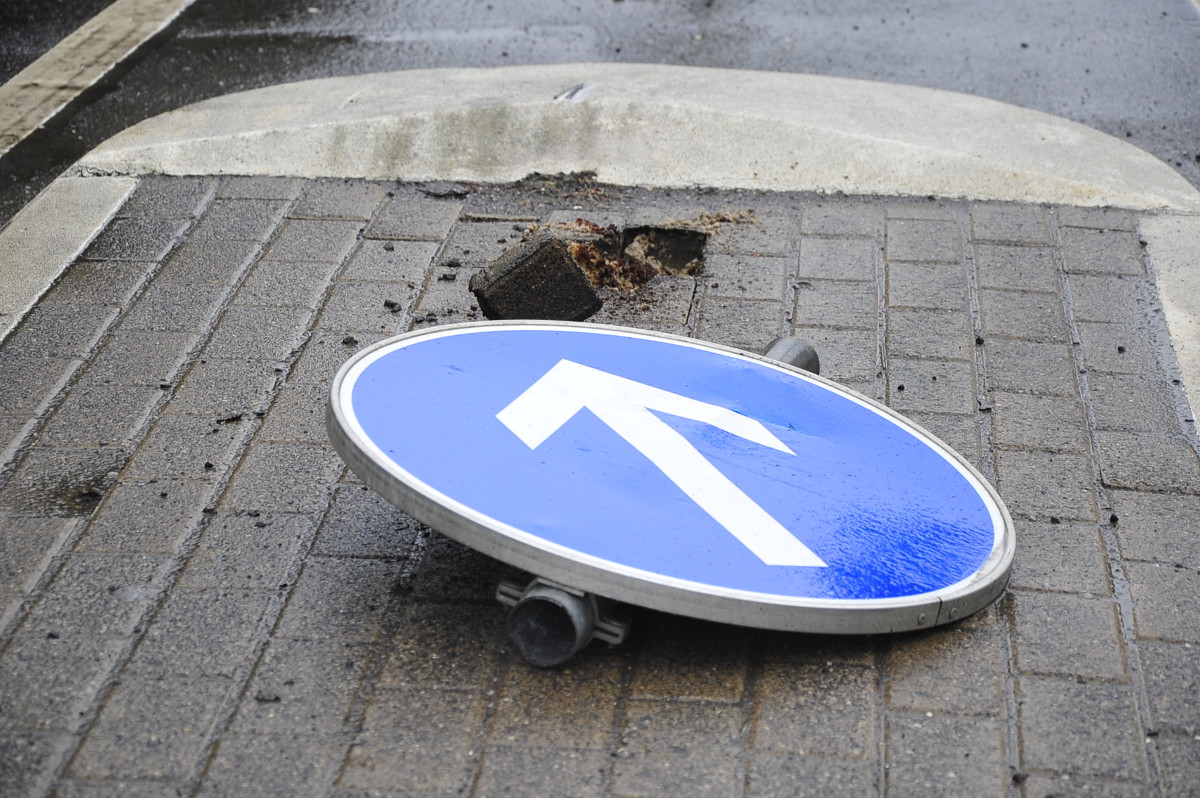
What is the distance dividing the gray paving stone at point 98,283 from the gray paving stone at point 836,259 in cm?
267

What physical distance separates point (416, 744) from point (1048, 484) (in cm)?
210

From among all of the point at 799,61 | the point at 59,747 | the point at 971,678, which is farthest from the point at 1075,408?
the point at 799,61

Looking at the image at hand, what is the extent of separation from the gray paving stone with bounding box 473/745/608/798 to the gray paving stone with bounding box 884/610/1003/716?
748mm

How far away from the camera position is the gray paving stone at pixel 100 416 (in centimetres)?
387

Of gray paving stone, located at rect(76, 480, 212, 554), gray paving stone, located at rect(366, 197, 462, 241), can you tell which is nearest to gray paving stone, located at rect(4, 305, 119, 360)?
gray paving stone, located at rect(76, 480, 212, 554)

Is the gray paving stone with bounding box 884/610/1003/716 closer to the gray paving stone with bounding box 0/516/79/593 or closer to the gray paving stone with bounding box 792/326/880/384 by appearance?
the gray paving stone with bounding box 792/326/880/384

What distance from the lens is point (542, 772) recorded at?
2729mm

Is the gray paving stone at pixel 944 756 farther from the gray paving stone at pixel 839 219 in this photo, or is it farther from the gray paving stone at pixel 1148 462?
the gray paving stone at pixel 839 219

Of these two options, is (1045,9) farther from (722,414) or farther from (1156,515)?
(722,414)

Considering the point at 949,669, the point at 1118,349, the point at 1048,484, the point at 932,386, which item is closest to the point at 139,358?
the point at 932,386

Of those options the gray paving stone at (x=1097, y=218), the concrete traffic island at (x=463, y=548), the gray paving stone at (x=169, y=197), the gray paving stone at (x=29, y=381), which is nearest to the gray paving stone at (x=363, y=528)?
the concrete traffic island at (x=463, y=548)

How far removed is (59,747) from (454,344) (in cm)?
144

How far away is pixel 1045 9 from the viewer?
7934mm

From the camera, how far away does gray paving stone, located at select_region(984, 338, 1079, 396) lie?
165 inches
